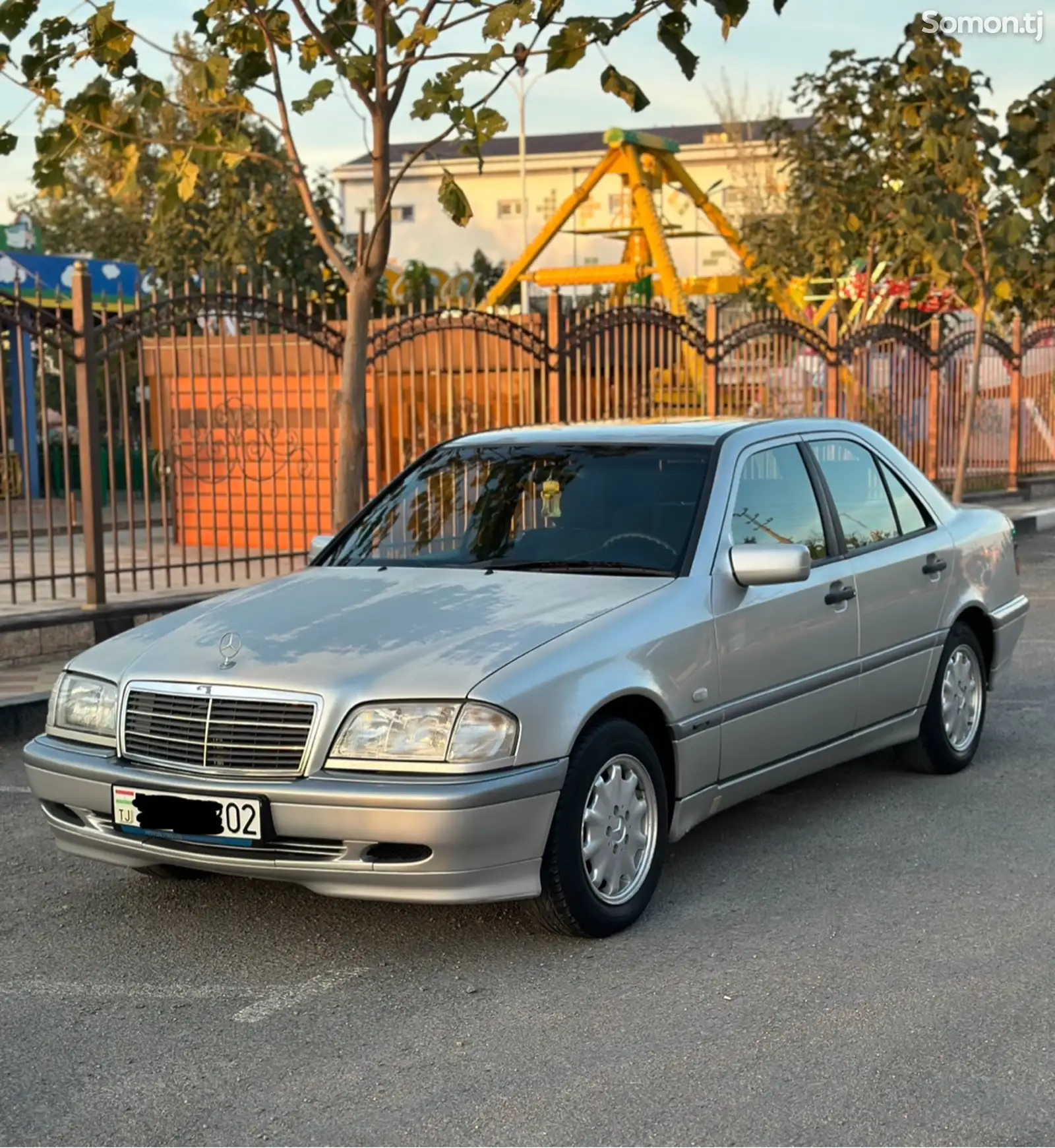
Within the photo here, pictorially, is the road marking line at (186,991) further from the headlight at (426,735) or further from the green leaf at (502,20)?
the green leaf at (502,20)

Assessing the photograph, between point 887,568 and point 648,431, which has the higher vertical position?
point 648,431

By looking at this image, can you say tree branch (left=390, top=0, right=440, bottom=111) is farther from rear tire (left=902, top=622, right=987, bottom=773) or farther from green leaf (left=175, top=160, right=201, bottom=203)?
rear tire (left=902, top=622, right=987, bottom=773)

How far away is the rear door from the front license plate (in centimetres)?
264

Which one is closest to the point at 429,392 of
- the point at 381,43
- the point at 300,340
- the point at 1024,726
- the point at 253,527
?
the point at 300,340

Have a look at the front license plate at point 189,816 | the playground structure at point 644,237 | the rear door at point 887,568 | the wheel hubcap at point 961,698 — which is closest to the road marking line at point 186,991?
the front license plate at point 189,816

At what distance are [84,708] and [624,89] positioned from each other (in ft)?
17.9

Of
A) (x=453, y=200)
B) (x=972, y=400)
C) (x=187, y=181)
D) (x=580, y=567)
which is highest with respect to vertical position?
(x=187, y=181)

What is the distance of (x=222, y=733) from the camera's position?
4.70m

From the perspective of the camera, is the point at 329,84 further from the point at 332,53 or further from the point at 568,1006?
the point at 568,1006

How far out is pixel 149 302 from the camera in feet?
37.0

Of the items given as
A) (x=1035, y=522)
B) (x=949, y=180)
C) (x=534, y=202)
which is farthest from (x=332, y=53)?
(x=534, y=202)

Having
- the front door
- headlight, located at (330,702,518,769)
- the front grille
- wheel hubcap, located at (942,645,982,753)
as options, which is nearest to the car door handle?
the front door

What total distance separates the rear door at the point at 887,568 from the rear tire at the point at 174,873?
8.28ft

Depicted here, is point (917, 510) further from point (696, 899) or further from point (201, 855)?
point (201, 855)
